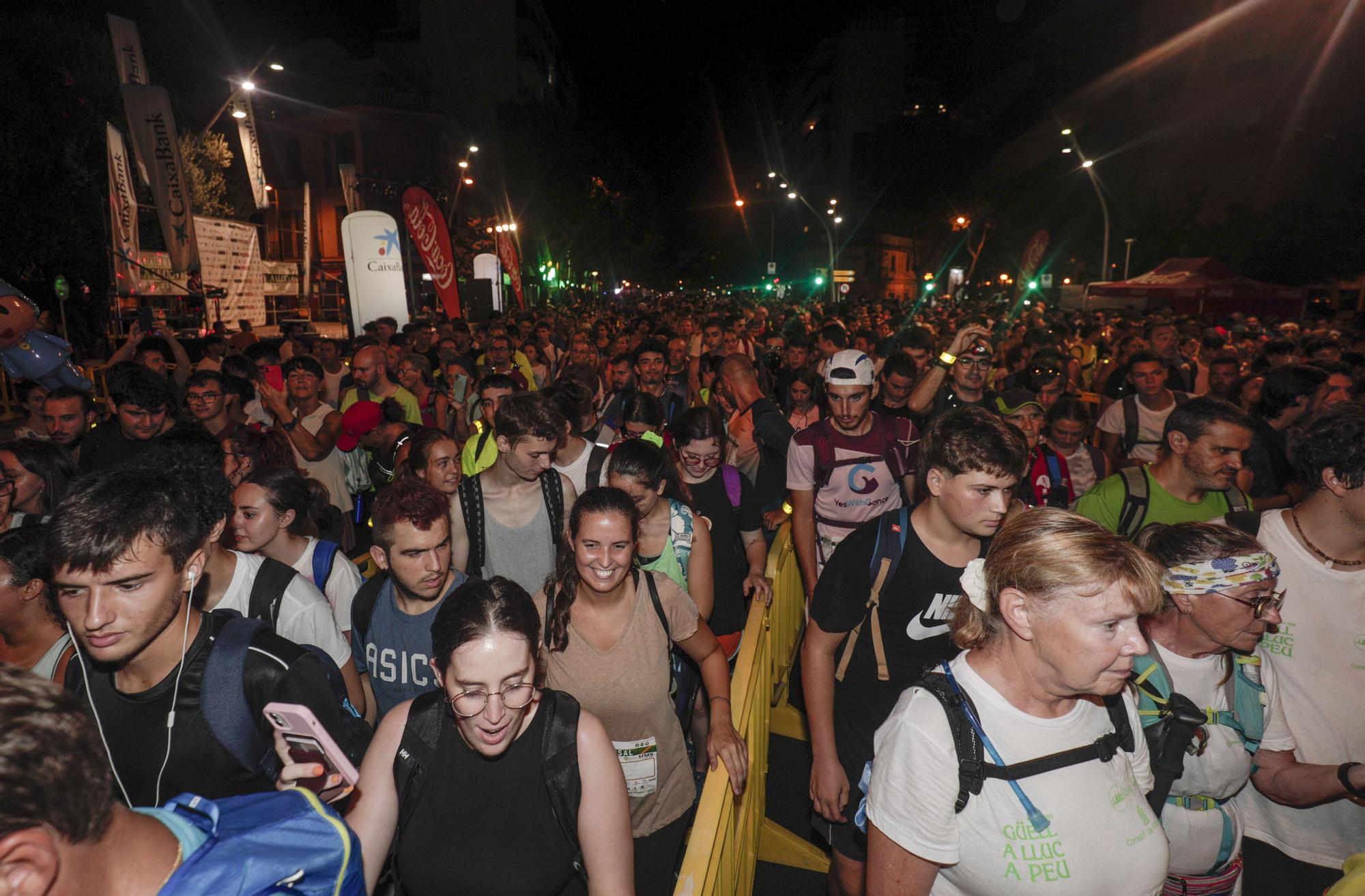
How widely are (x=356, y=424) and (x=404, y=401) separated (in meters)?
0.83

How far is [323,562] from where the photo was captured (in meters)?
3.66

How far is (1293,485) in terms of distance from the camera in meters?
5.63

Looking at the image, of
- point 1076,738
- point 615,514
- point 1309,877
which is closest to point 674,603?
point 615,514

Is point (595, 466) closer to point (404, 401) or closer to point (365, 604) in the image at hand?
point (365, 604)

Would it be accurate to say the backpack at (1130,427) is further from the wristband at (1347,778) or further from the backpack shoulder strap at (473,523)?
the backpack shoulder strap at (473,523)

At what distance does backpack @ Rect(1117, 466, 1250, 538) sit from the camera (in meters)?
3.84

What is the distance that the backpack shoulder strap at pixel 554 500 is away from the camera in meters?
4.25

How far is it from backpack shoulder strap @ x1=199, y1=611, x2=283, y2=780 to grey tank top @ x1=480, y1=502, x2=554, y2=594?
2012mm

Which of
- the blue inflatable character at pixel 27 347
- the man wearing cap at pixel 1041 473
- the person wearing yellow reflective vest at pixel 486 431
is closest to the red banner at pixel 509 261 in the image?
the blue inflatable character at pixel 27 347

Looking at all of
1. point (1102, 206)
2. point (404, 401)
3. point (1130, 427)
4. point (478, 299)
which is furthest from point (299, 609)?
point (1102, 206)

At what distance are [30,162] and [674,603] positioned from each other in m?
26.5

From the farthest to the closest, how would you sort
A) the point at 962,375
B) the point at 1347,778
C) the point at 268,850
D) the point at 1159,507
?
the point at 962,375 < the point at 1159,507 < the point at 1347,778 < the point at 268,850

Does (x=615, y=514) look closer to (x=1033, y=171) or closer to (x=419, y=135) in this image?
(x=1033, y=171)

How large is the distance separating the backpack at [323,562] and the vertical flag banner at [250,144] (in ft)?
69.8
